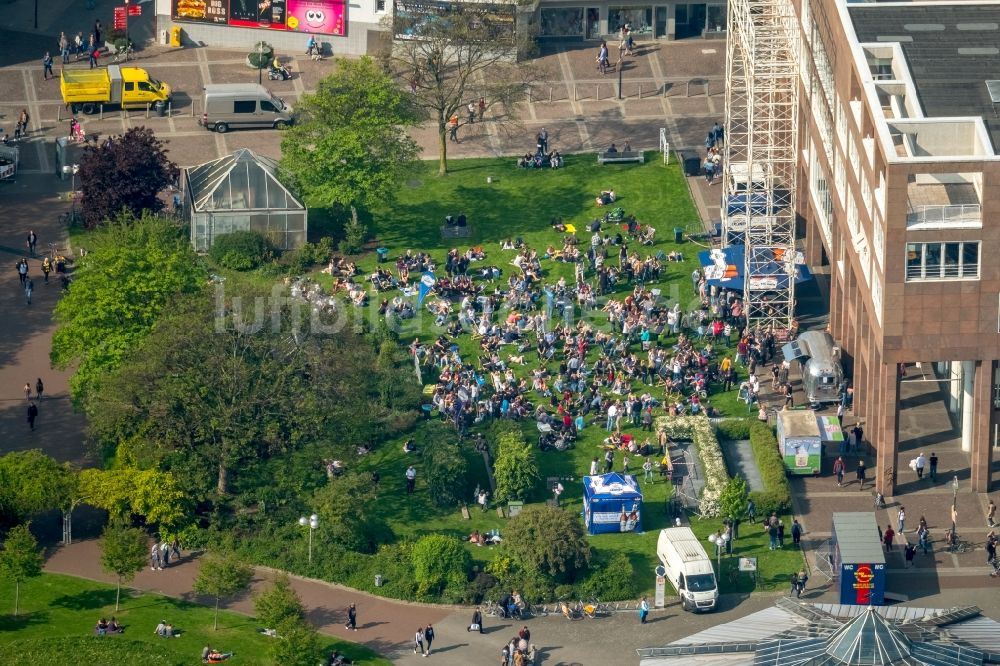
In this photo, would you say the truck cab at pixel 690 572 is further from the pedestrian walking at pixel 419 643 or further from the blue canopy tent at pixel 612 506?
the pedestrian walking at pixel 419 643

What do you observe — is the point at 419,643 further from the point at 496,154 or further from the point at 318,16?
the point at 318,16

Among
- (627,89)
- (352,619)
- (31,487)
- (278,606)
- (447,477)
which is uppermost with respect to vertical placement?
(627,89)

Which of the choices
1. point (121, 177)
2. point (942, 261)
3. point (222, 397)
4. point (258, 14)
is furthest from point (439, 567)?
point (258, 14)

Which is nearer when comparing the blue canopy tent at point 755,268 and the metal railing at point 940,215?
the metal railing at point 940,215

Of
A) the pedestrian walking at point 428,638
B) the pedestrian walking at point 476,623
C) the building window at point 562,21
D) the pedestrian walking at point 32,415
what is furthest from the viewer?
the building window at point 562,21

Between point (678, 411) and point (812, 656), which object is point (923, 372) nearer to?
point (678, 411)

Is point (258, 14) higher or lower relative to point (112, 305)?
higher

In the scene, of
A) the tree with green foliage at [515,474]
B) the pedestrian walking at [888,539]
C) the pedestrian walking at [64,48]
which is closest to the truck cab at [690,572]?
the tree with green foliage at [515,474]

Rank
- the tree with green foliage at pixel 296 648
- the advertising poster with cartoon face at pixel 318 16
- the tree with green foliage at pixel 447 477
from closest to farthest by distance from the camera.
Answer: the tree with green foliage at pixel 296 648 → the tree with green foliage at pixel 447 477 → the advertising poster with cartoon face at pixel 318 16
